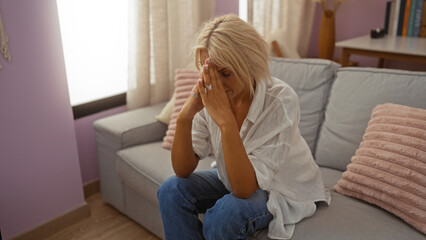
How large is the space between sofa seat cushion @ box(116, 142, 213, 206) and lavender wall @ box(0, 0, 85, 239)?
0.29m

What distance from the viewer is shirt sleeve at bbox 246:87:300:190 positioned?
4.14 feet

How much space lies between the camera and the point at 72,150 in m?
2.02

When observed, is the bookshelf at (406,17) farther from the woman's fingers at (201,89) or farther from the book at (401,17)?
the woman's fingers at (201,89)

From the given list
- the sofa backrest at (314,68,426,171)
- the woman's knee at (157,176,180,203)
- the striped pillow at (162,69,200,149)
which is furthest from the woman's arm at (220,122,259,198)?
the striped pillow at (162,69,200,149)

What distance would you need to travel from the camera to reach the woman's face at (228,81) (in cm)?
125

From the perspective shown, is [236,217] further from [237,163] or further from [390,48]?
[390,48]

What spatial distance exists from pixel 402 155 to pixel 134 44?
58.2 inches

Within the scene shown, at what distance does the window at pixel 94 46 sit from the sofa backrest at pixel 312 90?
1.05 m

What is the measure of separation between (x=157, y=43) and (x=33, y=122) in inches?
32.1

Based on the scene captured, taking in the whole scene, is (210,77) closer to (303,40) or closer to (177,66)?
(177,66)

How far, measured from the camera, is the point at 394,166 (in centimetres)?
138

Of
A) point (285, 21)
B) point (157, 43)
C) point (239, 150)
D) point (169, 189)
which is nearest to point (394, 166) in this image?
point (239, 150)

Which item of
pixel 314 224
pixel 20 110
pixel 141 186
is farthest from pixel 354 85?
pixel 20 110

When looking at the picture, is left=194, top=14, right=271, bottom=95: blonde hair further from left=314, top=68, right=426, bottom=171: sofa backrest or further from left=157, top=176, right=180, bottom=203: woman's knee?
left=314, top=68, right=426, bottom=171: sofa backrest
